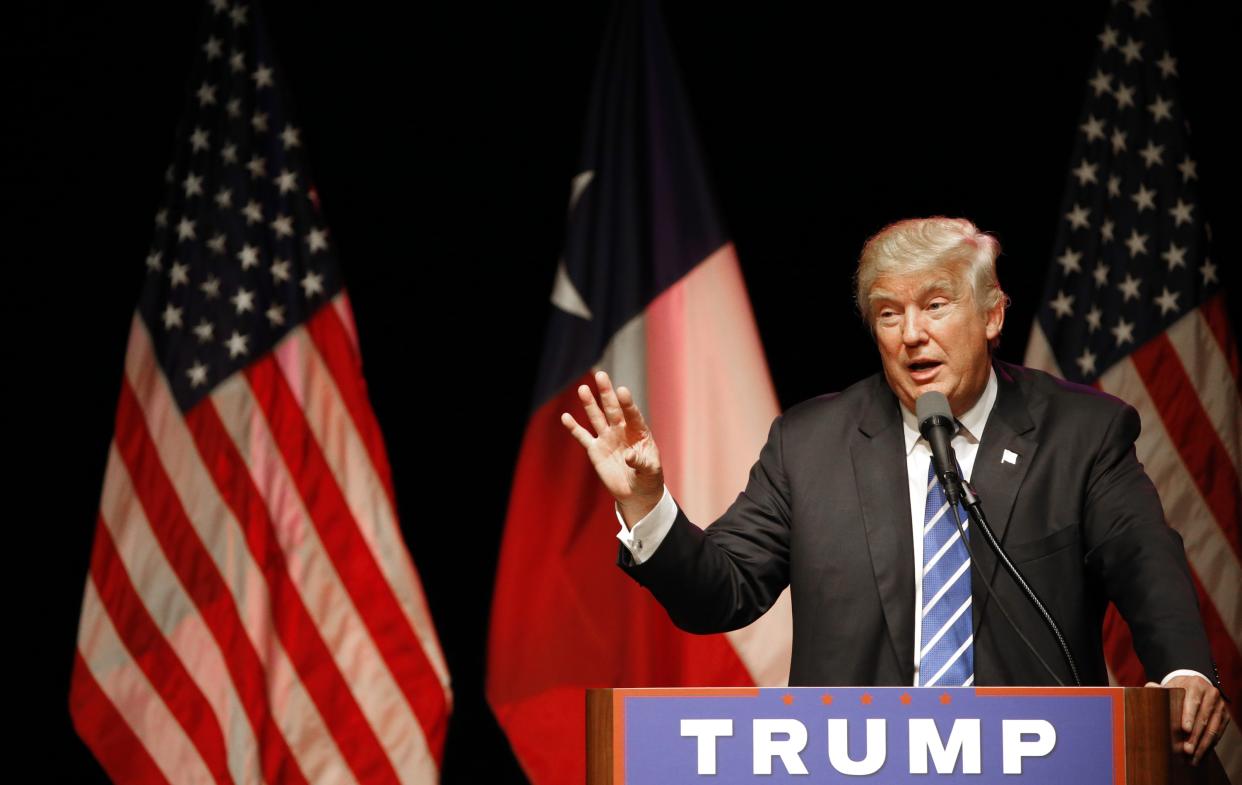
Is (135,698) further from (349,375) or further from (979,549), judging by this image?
(979,549)

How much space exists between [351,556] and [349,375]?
0.50m

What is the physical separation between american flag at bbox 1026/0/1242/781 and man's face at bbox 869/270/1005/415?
1.54 meters

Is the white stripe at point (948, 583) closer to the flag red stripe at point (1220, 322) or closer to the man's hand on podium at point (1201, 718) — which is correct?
the man's hand on podium at point (1201, 718)

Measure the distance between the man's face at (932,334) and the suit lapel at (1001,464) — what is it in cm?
7

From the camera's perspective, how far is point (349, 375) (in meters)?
3.62

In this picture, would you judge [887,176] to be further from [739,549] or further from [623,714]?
[623,714]

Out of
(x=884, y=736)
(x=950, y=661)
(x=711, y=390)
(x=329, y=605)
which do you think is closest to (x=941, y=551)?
(x=950, y=661)

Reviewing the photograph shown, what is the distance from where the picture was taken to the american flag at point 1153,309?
11.0 ft

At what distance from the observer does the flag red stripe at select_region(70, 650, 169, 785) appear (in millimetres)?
3371

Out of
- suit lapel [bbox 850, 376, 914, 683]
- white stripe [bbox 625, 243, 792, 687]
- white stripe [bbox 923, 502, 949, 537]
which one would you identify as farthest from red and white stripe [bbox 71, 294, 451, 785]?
white stripe [bbox 923, 502, 949, 537]

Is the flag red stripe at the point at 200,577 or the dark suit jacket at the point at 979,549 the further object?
the flag red stripe at the point at 200,577

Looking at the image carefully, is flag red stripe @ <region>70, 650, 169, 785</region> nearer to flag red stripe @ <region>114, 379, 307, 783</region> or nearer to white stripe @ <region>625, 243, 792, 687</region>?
flag red stripe @ <region>114, 379, 307, 783</region>

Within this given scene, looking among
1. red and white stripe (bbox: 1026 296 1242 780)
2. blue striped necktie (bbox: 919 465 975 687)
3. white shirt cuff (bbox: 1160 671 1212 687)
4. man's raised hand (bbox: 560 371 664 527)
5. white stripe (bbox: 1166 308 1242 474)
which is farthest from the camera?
white stripe (bbox: 1166 308 1242 474)

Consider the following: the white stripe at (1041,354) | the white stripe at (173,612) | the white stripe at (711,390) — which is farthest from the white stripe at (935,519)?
the white stripe at (173,612)
